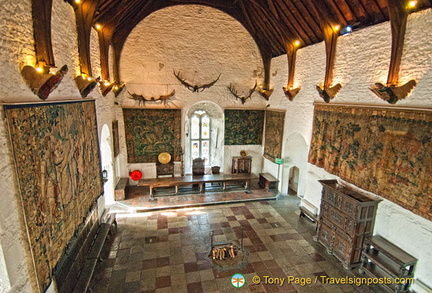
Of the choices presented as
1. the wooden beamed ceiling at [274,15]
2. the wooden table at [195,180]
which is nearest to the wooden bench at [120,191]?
the wooden table at [195,180]

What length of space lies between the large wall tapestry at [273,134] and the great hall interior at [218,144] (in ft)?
0.28

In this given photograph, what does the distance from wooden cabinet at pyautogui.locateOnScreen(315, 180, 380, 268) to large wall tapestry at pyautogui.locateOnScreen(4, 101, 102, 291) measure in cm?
566

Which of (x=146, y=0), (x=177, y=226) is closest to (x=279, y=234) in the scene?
(x=177, y=226)

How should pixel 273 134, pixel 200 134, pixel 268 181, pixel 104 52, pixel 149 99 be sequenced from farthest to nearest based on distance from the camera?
1. pixel 200 134
2. pixel 273 134
3. pixel 268 181
4. pixel 149 99
5. pixel 104 52

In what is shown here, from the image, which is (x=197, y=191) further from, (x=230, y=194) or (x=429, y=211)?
(x=429, y=211)

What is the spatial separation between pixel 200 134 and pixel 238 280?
255 inches

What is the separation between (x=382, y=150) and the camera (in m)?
4.93

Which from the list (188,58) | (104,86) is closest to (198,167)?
(188,58)

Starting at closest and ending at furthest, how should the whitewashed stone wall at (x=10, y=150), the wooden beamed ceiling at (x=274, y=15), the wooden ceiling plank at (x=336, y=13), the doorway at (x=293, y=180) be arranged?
the whitewashed stone wall at (x=10, y=150) < the wooden beamed ceiling at (x=274, y=15) < the wooden ceiling plank at (x=336, y=13) < the doorway at (x=293, y=180)

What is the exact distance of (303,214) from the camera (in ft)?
24.4

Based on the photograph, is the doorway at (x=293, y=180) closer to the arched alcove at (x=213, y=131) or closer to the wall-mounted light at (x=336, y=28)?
the arched alcove at (x=213, y=131)

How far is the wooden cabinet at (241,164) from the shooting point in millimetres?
9781

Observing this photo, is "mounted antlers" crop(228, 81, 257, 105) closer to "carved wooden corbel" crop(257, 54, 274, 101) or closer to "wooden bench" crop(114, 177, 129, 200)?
"carved wooden corbel" crop(257, 54, 274, 101)

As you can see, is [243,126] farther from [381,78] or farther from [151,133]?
[381,78]
